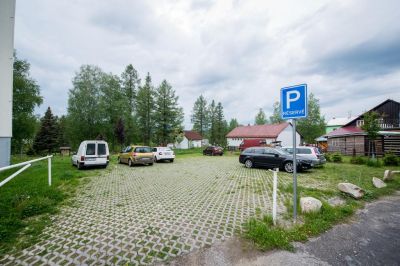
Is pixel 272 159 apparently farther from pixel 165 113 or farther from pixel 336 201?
pixel 165 113

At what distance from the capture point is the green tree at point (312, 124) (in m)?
45.1

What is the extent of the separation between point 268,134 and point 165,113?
22.8 meters

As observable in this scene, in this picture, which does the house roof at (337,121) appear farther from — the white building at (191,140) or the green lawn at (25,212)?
the green lawn at (25,212)

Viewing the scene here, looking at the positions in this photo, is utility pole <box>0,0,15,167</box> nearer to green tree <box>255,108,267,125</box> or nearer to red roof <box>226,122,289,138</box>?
red roof <box>226,122,289,138</box>

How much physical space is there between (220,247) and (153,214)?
219 centimetres

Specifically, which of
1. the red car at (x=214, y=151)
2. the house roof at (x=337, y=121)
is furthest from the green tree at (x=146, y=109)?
the house roof at (x=337, y=121)

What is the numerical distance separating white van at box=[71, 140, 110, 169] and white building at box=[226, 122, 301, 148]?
102ft

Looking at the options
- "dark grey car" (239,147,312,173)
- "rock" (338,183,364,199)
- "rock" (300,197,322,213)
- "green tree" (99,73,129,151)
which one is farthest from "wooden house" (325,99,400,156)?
"green tree" (99,73,129,151)

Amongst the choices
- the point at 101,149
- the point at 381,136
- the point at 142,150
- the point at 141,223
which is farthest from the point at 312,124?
the point at 141,223

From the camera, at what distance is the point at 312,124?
45.0 metres

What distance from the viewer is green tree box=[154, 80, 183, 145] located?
118ft

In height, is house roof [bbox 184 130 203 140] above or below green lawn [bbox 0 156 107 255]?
above

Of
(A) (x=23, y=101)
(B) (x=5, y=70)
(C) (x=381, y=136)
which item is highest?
(A) (x=23, y=101)

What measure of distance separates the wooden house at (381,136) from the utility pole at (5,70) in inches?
1193
